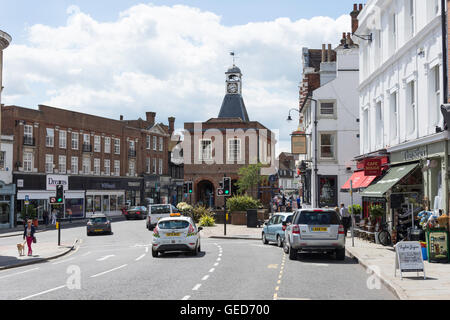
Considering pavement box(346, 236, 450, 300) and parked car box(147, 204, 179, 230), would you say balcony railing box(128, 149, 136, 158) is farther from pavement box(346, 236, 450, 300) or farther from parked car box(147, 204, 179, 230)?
pavement box(346, 236, 450, 300)

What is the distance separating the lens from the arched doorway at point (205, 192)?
58.8m

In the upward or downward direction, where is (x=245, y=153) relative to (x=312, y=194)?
upward

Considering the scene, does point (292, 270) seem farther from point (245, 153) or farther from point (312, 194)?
point (245, 153)

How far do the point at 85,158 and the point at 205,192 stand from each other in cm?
1403

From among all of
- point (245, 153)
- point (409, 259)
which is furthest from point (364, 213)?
point (245, 153)

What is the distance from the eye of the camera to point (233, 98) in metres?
69.6

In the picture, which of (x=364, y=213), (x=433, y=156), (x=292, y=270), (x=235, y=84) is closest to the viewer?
(x=292, y=270)

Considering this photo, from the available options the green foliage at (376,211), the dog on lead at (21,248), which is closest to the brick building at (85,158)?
the dog on lead at (21,248)

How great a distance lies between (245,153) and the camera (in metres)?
57.9

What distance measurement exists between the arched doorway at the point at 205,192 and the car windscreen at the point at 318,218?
4025cm

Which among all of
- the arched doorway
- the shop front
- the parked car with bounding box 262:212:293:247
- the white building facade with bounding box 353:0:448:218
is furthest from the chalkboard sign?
the arched doorway

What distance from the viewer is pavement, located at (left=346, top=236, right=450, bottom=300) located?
10.7 metres

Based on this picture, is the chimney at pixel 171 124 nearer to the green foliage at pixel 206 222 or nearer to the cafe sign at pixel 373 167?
the green foliage at pixel 206 222

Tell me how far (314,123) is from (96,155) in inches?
1236
